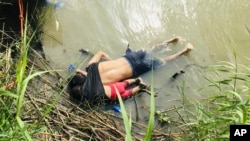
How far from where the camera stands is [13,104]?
3.21 m

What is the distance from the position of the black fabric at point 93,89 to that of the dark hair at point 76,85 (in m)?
0.06

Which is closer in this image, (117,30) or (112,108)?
(112,108)

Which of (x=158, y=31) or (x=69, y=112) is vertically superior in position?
(x=158, y=31)

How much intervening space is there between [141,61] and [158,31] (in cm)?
77

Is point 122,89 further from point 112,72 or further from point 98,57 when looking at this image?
point 98,57

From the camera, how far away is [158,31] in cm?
615

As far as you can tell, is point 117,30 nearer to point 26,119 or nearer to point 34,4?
point 34,4

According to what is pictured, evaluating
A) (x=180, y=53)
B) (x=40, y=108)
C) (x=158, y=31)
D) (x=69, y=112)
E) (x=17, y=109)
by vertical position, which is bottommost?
(x=17, y=109)

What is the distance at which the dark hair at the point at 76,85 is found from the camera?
5039mm

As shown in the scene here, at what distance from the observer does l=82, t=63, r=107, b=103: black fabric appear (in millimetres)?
5094

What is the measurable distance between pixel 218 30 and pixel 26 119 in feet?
12.2

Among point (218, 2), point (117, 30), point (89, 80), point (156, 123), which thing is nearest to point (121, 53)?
point (117, 30)

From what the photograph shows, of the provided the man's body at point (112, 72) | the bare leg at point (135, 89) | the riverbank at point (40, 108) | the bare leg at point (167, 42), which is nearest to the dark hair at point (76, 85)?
the man's body at point (112, 72)

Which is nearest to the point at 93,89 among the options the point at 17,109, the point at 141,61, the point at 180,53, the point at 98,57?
the point at 98,57
